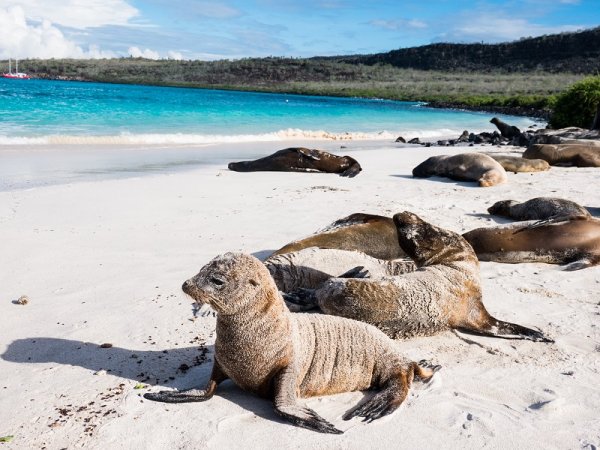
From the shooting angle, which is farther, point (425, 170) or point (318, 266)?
point (425, 170)

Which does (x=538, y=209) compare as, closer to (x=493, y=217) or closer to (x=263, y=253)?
(x=493, y=217)

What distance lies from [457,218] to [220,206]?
3.39 m

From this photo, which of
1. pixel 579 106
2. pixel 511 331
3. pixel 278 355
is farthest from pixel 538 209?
pixel 579 106

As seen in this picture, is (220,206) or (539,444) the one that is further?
(220,206)

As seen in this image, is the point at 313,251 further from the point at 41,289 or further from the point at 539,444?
the point at 539,444

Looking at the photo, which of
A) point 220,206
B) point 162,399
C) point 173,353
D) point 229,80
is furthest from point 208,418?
point 229,80

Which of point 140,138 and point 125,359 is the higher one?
point 125,359

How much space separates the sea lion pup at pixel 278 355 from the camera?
11.8ft

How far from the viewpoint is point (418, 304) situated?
4.85 m

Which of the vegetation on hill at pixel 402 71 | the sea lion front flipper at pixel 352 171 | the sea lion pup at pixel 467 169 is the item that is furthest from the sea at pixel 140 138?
the vegetation on hill at pixel 402 71

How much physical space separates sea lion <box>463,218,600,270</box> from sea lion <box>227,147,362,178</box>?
664cm

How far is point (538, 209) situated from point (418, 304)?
454cm

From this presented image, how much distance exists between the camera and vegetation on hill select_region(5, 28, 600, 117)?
83188mm

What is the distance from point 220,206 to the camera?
9.30m
